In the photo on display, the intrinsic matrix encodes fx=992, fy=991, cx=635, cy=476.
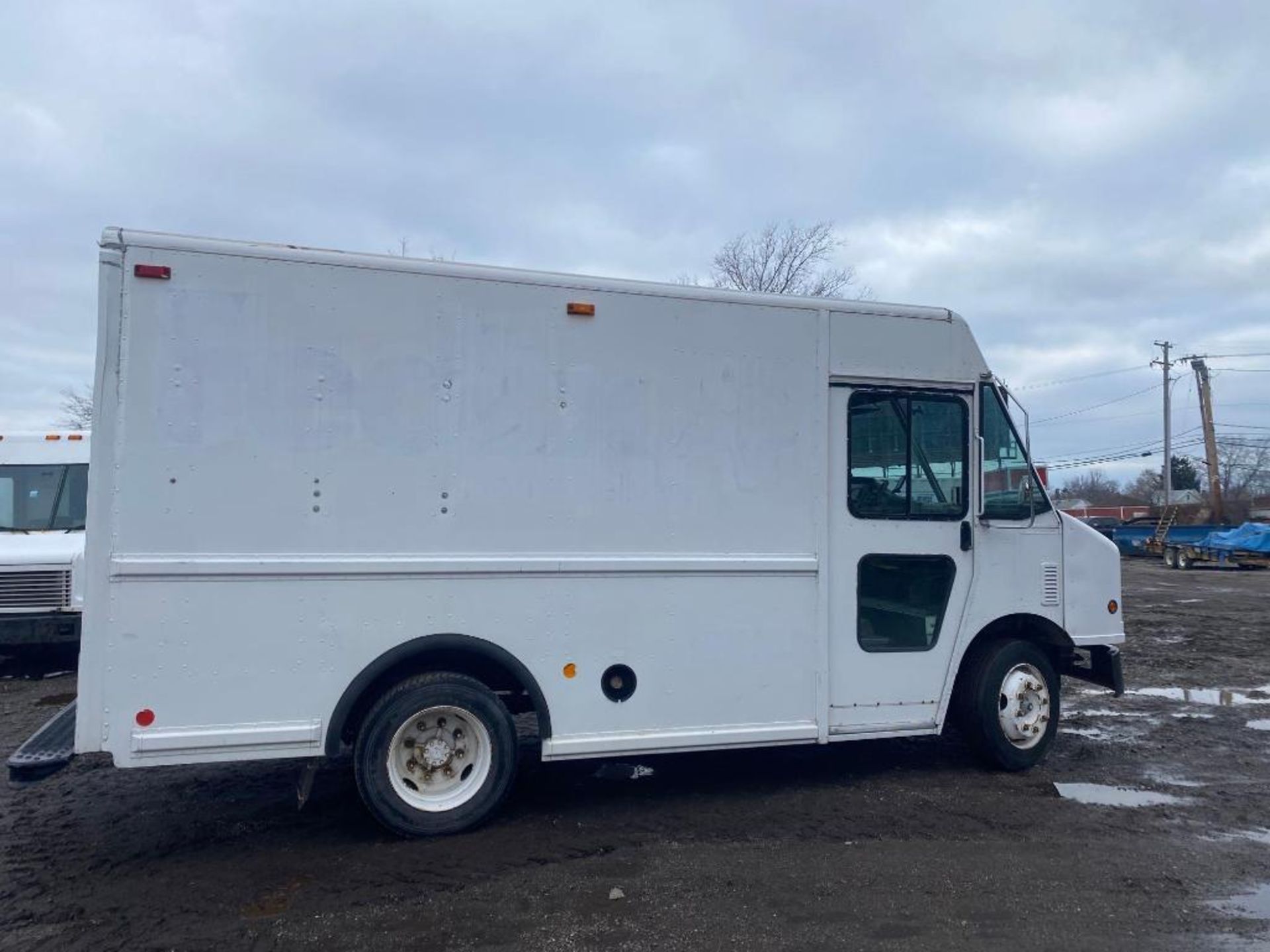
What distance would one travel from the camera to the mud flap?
6.98 m

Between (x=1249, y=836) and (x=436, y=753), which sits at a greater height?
(x=436, y=753)

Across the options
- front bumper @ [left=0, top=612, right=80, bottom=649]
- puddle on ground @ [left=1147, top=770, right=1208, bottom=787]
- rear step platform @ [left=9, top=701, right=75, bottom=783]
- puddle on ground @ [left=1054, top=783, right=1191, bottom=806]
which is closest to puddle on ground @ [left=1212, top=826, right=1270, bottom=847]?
puddle on ground @ [left=1054, top=783, right=1191, bottom=806]

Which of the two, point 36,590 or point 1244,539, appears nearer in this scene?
point 36,590

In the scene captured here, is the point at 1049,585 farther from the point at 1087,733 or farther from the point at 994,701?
the point at 1087,733

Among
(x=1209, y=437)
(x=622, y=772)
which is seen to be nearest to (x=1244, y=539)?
(x=1209, y=437)

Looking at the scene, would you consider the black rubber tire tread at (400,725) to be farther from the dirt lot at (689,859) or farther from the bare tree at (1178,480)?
the bare tree at (1178,480)

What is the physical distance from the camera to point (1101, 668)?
7.08 metres

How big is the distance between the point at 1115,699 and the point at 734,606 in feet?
19.1

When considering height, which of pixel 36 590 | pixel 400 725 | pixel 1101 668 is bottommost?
pixel 400 725

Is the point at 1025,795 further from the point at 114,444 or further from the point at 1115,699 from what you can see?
the point at 114,444

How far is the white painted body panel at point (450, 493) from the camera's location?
4.91 meters

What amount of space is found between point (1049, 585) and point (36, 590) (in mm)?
9480

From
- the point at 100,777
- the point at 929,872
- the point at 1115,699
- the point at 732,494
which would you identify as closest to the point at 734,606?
the point at 732,494

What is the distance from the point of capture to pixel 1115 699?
9.74m
